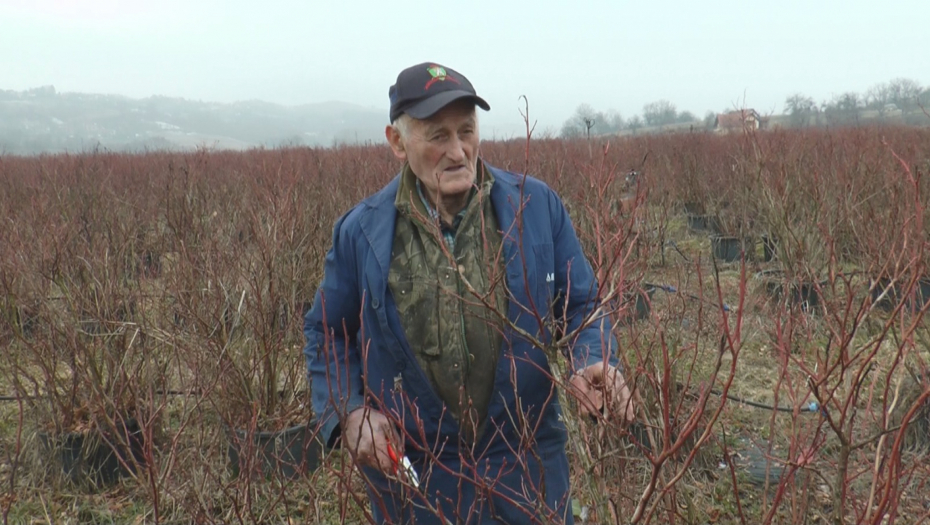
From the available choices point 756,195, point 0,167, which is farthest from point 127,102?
point 756,195

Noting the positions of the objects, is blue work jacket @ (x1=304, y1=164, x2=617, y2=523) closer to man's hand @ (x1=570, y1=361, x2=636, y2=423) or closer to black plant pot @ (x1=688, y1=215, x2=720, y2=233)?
man's hand @ (x1=570, y1=361, x2=636, y2=423)

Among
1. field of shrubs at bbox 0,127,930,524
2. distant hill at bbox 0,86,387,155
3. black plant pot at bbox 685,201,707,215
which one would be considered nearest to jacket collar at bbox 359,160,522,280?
field of shrubs at bbox 0,127,930,524

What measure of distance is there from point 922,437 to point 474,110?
2.94 metres

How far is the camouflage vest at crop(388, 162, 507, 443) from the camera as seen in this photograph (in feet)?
5.90

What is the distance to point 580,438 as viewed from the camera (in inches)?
45.0

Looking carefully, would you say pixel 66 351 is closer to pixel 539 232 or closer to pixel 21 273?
pixel 21 273

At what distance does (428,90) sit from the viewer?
1805 mm

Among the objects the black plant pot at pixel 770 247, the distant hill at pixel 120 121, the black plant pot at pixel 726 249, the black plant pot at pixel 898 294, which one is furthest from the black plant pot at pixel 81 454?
the distant hill at pixel 120 121

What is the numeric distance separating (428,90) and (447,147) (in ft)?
0.49

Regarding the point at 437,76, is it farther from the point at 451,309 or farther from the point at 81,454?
the point at 81,454

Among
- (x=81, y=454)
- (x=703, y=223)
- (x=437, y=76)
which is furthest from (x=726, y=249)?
(x=437, y=76)

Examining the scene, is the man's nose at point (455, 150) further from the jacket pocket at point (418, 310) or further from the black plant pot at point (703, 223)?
the black plant pot at point (703, 223)

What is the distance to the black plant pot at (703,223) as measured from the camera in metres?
8.51

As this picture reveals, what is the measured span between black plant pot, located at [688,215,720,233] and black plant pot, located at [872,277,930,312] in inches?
120
